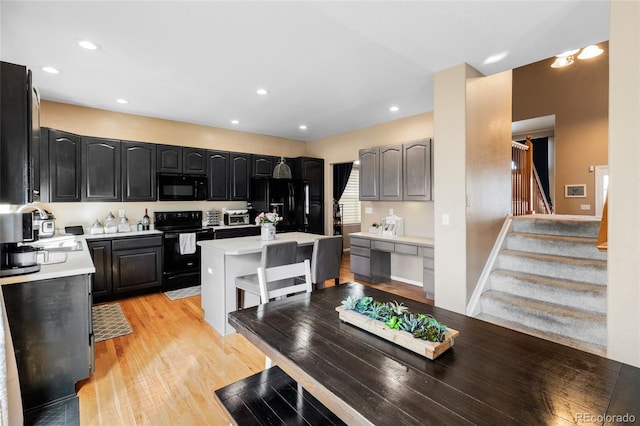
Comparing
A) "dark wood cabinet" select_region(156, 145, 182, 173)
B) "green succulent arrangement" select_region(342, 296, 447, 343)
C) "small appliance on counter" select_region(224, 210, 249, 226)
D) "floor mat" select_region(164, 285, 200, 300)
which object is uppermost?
"dark wood cabinet" select_region(156, 145, 182, 173)

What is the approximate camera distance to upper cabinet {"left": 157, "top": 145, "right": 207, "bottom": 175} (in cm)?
482

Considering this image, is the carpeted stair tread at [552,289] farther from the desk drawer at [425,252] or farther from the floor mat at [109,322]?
the floor mat at [109,322]

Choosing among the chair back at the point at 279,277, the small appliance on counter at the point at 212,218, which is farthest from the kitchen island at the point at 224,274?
the small appliance on counter at the point at 212,218

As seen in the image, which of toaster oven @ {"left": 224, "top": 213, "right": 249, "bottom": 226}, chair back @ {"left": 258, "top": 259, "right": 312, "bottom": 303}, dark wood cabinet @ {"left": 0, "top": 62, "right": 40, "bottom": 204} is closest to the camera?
dark wood cabinet @ {"left": 0, "top": 62, "right": 40, "bottom": 204}

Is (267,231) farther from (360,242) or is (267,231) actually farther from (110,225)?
(110,225)

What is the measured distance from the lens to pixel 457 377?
3.46ft

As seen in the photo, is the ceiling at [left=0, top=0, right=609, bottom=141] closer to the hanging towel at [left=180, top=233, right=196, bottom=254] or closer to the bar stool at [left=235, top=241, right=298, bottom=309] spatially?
the bar stool at [left=235, top=241, right=298, bottom=309]

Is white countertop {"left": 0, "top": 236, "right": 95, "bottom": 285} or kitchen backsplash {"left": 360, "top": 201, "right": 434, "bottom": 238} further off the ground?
kitchen backsplash {"left": 360, "top": 201, "right": 434, "bottom": 238}

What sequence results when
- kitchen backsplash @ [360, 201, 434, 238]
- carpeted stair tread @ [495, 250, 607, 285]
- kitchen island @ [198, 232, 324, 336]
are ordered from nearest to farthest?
carpeted stair tread @ [495, 250, 607, 285] < kitchen island @ [198, 232, 324, 336] < kitchen backsplash @ [360, 201, 434, 238]

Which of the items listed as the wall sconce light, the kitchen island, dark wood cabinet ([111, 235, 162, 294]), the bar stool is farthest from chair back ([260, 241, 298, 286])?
the wall sconce light

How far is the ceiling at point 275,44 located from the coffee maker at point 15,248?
150 cm

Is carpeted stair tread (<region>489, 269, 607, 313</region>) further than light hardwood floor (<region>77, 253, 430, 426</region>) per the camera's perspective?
Yes

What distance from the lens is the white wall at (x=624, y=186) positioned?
1685 millimetres

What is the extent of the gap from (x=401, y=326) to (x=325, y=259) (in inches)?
82.1
